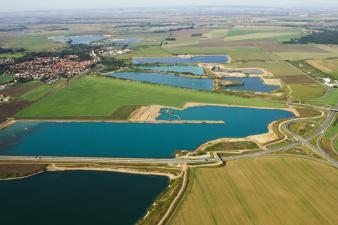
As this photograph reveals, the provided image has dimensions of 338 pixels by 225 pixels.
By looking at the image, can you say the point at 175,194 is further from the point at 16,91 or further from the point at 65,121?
the point at 16,91

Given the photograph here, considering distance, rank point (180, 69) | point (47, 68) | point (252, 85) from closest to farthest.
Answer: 1. point (252, 85)
2. point (180, 69)
3. point (47, 68)

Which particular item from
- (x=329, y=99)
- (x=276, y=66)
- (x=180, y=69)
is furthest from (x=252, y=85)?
(x=180, y=69)

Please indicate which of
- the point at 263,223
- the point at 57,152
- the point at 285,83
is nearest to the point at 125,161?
the point at 57,152

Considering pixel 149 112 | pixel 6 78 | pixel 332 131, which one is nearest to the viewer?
pixel 332 131

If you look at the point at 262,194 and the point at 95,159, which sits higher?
the point at 262,194

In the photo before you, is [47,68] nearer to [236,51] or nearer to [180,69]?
[180,69]

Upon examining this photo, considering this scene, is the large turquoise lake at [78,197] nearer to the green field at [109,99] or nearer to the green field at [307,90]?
the green field at [109,99]
